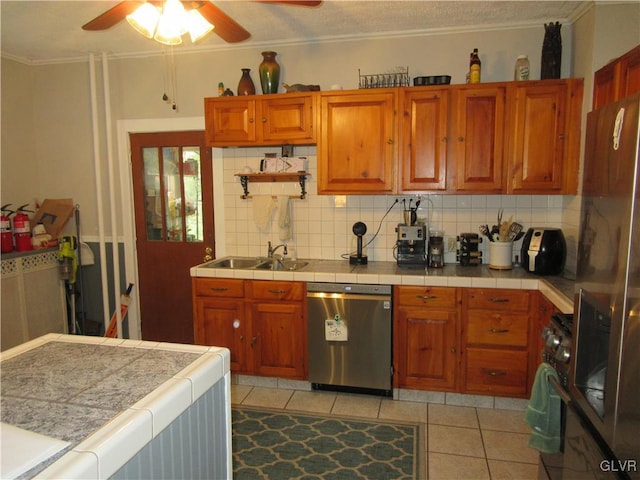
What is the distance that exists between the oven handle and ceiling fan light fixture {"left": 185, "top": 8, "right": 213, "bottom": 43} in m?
2.11

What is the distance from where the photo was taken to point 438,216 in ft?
11.2

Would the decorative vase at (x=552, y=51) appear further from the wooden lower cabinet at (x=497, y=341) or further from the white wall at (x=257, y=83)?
the wooden lower cabinet at (x=497, y=341)

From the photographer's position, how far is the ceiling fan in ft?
6.22

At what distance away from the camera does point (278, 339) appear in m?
3.19

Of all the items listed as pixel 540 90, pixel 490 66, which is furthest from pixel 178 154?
pixel 540 90

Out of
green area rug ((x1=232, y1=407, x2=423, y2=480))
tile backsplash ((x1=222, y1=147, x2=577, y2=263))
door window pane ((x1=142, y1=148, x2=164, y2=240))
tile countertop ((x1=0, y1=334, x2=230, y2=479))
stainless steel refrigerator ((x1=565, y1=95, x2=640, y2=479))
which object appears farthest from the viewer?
door window pane ((x1=142, y1=148, x2=164, y2=240))

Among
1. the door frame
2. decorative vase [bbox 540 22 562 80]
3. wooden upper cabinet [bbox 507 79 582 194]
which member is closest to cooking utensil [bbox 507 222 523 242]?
wooden upper cabinet [bbox 507 79 582 194]

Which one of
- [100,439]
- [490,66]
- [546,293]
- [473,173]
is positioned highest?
[490,66]

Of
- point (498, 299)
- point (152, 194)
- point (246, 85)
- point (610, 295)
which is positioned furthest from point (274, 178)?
point (610, 295)

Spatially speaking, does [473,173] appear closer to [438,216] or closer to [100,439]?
[438,216]

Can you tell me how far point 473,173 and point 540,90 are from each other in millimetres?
690

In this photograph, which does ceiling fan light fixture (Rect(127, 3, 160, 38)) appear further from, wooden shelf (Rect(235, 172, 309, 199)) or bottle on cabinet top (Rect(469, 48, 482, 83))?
bottle on cabinet top (Rect(469, 48, 482, 83))

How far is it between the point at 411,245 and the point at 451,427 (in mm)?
1255

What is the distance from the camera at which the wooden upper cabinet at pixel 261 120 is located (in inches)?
127
